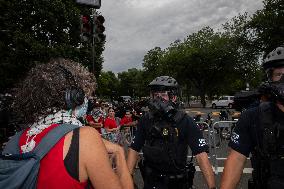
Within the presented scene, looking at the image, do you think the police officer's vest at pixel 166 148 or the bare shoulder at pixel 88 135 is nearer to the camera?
the bare shoulder at pixel 88 135

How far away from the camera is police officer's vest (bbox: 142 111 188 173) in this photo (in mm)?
3320

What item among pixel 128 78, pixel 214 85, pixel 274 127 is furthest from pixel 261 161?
pixel 128 78

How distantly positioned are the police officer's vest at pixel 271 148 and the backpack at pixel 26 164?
1.22 metres

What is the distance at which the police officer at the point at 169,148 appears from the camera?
10.8 ft

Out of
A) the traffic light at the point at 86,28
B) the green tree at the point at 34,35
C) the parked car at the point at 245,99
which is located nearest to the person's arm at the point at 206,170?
the parked car at the point at 245,99

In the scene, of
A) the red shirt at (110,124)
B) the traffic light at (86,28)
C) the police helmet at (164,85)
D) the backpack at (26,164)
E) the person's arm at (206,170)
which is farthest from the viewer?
the red shirt at (110,124)

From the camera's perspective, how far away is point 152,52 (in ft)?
296

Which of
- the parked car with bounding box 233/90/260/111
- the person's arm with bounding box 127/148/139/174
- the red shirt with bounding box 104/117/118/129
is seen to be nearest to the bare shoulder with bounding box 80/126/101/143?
the person's arm with bounding box 127/148/139/174

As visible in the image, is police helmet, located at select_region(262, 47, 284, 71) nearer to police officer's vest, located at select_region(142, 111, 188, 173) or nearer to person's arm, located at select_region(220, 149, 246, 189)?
person's arm, located at select_region(220, 149, 246, 189)

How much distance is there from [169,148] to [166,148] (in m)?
0.03

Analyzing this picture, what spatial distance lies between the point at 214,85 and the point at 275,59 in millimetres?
62530

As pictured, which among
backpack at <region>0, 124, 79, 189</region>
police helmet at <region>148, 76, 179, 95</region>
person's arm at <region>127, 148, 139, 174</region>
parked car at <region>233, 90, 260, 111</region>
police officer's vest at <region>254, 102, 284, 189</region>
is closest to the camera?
backpack at <region>0, 124, 79, 189</region>

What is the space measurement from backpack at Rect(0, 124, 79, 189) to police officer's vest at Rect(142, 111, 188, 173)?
1.62 m

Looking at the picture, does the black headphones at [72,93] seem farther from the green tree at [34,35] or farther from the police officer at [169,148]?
the green tree at [34,35]
